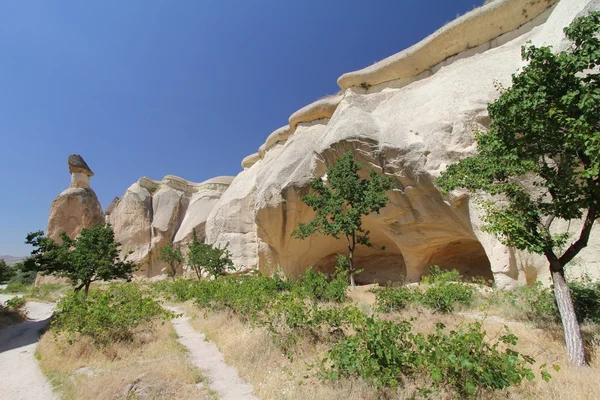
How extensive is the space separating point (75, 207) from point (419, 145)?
30.1 m

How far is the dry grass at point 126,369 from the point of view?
3967mm

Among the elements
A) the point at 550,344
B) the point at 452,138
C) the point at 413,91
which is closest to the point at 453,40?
the point at 413,91

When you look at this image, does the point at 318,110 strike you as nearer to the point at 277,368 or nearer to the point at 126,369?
the point at 277,368

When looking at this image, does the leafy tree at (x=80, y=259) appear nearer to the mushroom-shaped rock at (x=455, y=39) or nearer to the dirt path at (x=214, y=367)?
the dirt path at (x=214, y=367)

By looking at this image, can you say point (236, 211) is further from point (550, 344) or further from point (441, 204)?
point (550, 344)

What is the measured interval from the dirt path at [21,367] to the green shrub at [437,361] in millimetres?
4249

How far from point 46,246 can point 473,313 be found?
44.2ft

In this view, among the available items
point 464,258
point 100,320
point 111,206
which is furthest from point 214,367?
point 111,206

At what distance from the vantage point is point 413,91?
12602 mm

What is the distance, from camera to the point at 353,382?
3.48 m

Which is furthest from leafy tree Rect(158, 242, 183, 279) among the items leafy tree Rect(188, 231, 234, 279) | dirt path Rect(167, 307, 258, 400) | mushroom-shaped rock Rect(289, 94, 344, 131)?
dirt path Rect(167, 307, 258, 400)

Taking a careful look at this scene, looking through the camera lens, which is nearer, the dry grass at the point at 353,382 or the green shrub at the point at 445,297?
the dry grass at the point at 353,382

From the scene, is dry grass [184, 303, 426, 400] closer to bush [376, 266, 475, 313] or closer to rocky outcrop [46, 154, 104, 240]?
bush [376, 266, 475, 313]

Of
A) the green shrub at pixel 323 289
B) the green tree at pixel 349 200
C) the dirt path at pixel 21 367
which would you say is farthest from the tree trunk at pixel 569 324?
the dirt path at pixel 21 367
